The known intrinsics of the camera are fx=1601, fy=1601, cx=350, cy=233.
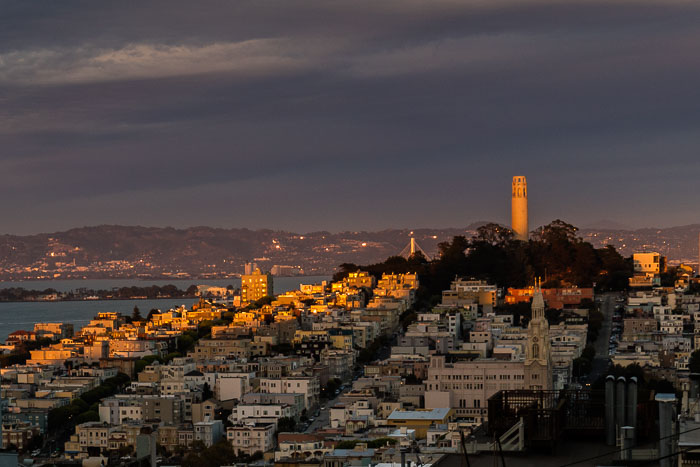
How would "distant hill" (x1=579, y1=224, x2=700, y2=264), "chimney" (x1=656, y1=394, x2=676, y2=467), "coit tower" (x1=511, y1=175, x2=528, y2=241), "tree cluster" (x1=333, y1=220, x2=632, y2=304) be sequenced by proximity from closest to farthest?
"chimney" (x1=656, y1=394, x2=676, y2=467)
"tree cluster" (x1=333, y1=220, x2=632, y2=304)
"coit tower" (x1=511, y1=175, x2=528, y2=241)
"distant hill" (x1=579, y1=224, x2=700, y2=264)

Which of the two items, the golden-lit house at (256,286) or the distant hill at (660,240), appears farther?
the distant hill at (660,240)

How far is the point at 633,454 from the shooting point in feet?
24.6

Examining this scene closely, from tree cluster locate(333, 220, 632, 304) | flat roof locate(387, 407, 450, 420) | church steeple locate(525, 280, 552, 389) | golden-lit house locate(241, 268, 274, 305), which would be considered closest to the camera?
flat roof locate(387, 407, 450, 420)

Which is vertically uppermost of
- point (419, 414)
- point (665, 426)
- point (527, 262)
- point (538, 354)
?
point (527, 262)

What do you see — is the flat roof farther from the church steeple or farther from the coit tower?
the coit tower

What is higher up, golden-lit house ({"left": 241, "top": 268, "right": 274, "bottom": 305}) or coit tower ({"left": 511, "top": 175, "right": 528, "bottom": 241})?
coit tower ({"left": 511, "top": 175, "right": 528, "bottom": 241})

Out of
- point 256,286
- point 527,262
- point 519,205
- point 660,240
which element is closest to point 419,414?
point 527,262

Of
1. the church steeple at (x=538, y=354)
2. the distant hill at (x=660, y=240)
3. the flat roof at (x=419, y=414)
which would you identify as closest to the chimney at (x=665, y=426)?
the flat roof at (x=419, y=414)

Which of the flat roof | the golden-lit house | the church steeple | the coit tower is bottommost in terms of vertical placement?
the flat roof

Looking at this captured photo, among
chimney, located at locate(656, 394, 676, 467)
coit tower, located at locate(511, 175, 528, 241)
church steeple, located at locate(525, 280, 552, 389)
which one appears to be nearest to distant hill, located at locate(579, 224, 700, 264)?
coit tower, located at locate(511, 175, 528, 241)

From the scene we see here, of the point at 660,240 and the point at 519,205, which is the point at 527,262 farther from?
the point at 660,240

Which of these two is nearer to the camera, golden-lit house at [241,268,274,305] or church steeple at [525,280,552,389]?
church steeple at [525,280,552,389]

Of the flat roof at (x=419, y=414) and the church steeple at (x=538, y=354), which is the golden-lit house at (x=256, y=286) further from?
the flat roof at (x=419, y=414)

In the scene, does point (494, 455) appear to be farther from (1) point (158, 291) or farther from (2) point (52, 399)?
(1) point (158, 291)
